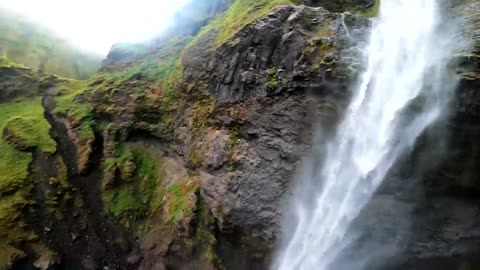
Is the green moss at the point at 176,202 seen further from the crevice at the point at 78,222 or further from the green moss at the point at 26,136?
the green moss at the point at 26,136

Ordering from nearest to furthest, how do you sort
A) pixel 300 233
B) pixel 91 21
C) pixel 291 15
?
pixel 300 233 < pixel 291 15 < pixel 91 21

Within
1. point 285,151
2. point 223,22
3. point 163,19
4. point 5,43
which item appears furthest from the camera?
point 5,43

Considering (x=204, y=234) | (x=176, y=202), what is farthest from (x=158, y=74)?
(x=204, y=234)

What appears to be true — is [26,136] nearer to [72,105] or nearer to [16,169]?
[16,169]

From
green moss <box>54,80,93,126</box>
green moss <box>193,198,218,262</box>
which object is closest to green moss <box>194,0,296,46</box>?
green moss <box>193,198,218,262</box>

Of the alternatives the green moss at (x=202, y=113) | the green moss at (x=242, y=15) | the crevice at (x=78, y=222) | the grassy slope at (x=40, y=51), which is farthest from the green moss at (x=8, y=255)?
the grassy slope at (x=40, y=51)

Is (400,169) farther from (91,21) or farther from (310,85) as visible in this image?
(91,21)

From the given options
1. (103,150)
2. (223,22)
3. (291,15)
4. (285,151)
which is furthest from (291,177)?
(103,150)

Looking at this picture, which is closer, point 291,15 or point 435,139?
point 435,139
